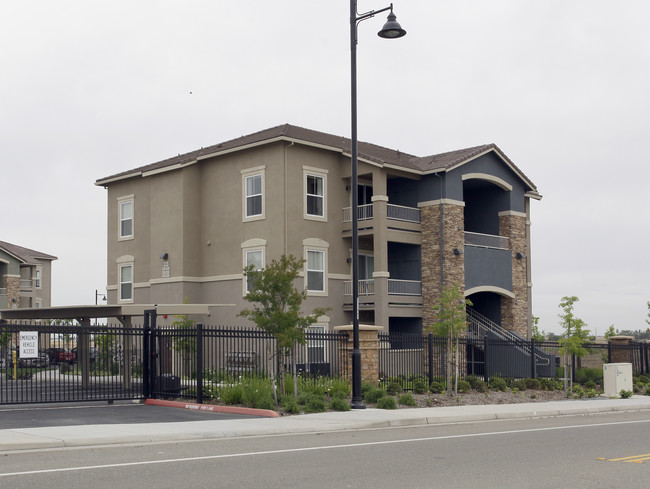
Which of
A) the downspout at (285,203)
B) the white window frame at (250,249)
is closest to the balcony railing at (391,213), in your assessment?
the downspout at (285,203)

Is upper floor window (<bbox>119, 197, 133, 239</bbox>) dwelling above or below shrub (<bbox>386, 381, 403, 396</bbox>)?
above

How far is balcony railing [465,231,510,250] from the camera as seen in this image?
124 ft

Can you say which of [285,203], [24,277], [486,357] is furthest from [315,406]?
[24,277]

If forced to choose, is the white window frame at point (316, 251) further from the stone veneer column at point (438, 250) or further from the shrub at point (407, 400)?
the shrub at point (407, 400)

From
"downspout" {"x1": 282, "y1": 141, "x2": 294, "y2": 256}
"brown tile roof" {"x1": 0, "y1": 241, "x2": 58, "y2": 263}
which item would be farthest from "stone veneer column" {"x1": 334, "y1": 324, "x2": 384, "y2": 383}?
"brown tile roof" {"x1": 0, "y1": 241, "x2": 58, "y2": 263}

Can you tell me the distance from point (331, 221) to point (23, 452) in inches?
907

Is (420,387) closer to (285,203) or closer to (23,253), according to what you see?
(285,203)

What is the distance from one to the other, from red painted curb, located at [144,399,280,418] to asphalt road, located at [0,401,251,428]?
10.0 inches

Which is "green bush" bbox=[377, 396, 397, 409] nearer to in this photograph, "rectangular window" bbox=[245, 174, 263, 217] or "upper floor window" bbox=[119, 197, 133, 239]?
"rectangular window" bbox=[245, 174, 263, 217]

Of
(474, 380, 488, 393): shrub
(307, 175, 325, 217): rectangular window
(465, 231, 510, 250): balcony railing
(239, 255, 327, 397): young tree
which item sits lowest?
(474, 380, 488, 393): shrub

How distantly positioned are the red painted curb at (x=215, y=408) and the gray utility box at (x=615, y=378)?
45.3 ft

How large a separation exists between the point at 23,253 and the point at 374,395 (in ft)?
178

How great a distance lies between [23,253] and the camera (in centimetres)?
6894

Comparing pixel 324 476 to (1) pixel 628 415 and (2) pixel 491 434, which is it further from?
(1) pixel 628 415
